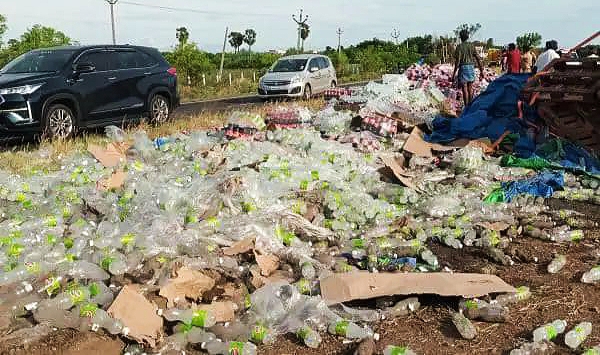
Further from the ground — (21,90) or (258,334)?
(21,90)

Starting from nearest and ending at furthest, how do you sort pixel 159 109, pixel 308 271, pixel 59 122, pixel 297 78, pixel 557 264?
pixel 308 271, pixel 557 264, pixel 59 122, pixel 159 109, pixel 297 78

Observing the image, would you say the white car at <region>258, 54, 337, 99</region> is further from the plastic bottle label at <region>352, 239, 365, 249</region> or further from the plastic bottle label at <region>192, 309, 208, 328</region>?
the plastic bottle label at <region>192, 309, 208, 328</region>

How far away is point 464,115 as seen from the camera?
9109 millimetres

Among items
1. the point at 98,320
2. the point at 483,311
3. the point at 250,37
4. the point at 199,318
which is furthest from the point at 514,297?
the point at 250,37

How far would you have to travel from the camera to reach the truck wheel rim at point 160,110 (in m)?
11.4

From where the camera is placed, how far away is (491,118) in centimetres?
876

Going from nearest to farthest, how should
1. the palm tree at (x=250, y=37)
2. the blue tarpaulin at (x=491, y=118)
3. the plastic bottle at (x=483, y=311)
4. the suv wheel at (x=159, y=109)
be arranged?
1. the plastic bottle at (x=483, y=311)
2. the blue tarpaulin at (x=491, y=118)
3. the suv wheel at (x=159, y=109)
4. the palm tree at (x=250, y=37)

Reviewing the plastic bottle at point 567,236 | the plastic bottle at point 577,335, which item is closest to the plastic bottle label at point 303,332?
the plastic bottle at point 577,335

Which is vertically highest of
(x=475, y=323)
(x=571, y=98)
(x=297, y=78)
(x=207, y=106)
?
(x=297, y=78)

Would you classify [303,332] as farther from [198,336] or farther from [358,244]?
[358,244]

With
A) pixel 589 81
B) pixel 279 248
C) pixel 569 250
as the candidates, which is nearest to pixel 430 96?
pixel 589 81

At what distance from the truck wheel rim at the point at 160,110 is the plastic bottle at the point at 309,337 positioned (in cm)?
871

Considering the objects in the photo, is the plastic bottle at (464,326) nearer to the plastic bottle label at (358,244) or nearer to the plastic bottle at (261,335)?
the plastic bottle at (261,335)

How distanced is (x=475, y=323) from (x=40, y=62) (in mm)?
8789
